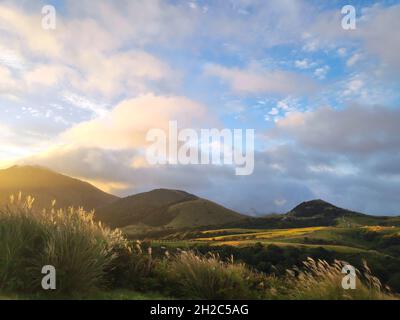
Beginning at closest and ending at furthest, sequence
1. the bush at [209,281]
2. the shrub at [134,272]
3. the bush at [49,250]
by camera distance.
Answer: the bush at [49,250]
the bush at [209,281]
the shrub at [134,272]

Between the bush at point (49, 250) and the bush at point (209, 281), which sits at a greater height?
the bush at point (49, 250)

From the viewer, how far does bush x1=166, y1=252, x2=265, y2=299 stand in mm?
13672

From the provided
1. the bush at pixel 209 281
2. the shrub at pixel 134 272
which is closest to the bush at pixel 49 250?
the shrub at pixel 134 272

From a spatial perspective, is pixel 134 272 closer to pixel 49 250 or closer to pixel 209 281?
pixel 209 281

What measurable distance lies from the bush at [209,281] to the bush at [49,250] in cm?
205

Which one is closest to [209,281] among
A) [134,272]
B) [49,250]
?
[134,272]

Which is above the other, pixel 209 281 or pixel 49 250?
pixel 49 250

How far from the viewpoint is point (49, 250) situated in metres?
12.6

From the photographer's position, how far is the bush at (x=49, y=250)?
12461 mm

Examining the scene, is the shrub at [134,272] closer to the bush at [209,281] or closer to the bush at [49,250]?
the bush at [49,250]

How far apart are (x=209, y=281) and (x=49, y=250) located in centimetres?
445

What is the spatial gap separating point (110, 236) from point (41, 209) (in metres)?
2.27
